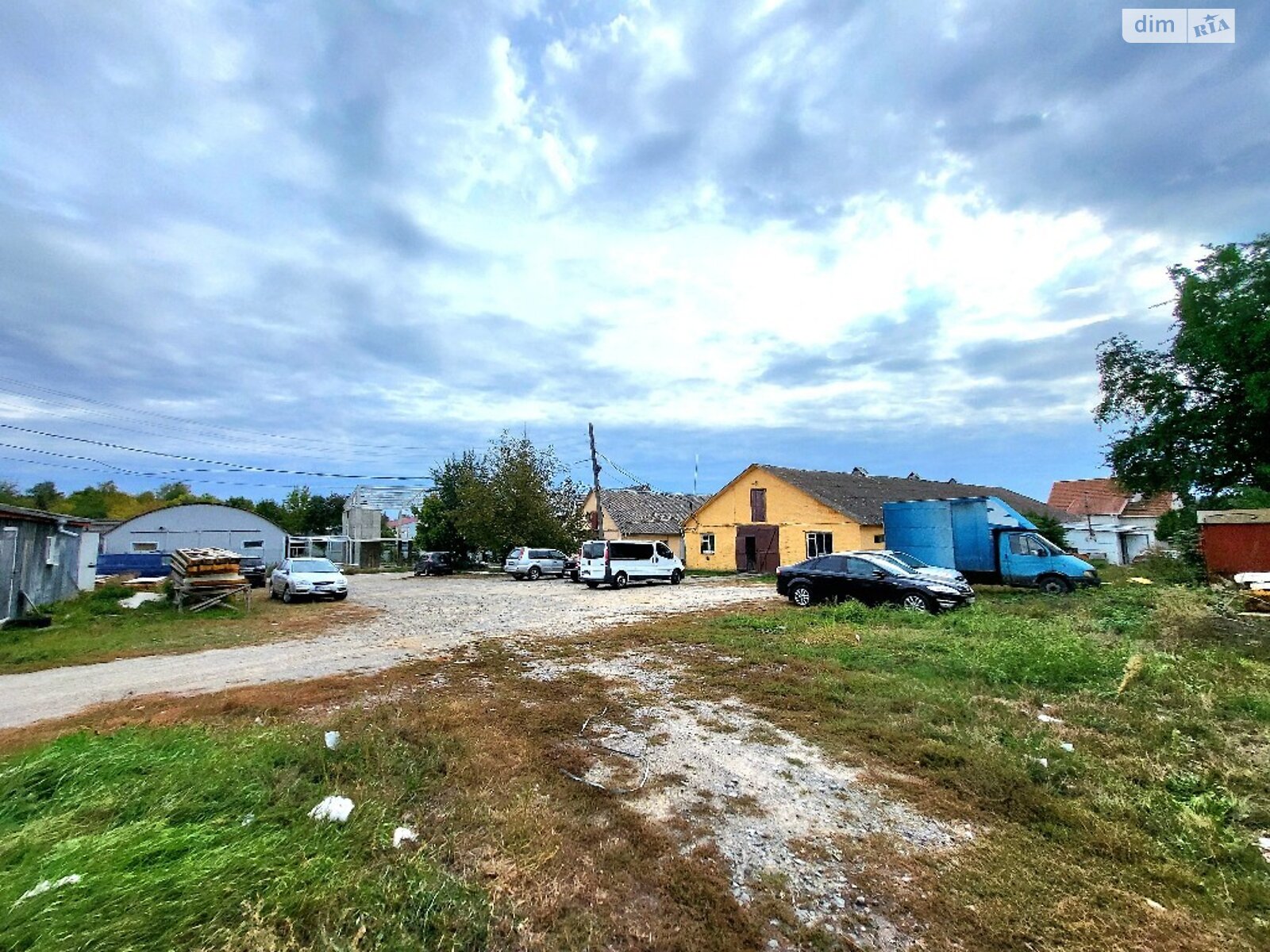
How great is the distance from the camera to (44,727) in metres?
5.93

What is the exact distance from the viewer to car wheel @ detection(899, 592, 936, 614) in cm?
1304

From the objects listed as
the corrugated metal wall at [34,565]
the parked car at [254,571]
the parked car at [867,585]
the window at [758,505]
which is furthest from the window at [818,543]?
the corrugated metal wall at [34,565]

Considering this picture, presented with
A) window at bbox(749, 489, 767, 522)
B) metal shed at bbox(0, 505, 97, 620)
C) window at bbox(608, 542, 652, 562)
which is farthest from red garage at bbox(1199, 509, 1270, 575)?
metal shed at bbox(0, 505, 97, 620)

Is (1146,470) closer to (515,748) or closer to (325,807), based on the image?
(515,748)

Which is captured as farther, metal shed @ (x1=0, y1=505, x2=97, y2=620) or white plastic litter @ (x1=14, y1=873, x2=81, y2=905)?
metal shed @ (x1=0, y1=505, x2=97, y2=620)

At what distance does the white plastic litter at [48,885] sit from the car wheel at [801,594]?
14063 millimetres

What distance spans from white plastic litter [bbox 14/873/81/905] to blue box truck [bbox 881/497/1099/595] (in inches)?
791

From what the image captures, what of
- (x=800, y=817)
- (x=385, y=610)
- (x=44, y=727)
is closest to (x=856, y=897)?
(x=800, y=817)

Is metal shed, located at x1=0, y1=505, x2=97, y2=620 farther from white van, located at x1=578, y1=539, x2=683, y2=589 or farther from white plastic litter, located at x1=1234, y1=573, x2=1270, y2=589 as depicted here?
white plastic litter, located at x1=1234, y1=573, x2=1270, y2=589

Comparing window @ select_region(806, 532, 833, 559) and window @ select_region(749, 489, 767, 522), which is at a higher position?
window @ select_region(749, 489, 767, 522)

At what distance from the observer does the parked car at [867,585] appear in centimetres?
1312

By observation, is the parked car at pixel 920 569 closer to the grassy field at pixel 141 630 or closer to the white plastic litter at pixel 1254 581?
the white plastic litter at pixel 1254 581

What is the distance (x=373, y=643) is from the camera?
11008 mm

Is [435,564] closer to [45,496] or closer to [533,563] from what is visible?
[533,563]
